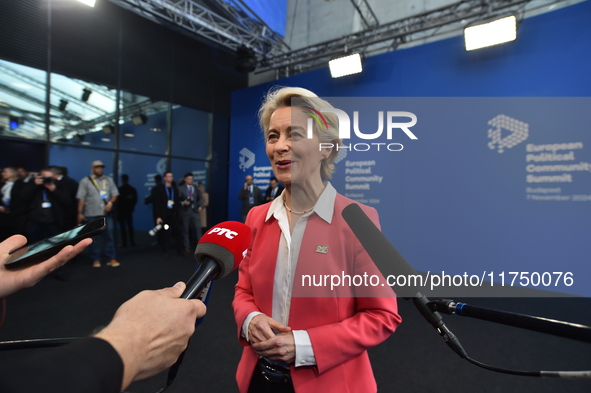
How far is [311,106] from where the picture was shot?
0.95m

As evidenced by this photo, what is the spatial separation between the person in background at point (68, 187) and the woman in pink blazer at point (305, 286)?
14.2 ft

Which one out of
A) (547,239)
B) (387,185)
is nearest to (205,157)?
(387,185)

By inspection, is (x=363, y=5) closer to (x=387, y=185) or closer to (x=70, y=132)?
(x=387, y=185)

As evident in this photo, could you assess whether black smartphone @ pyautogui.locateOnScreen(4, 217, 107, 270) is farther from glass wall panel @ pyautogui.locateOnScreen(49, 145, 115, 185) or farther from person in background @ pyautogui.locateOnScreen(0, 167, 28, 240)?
glass wall panel @ pyautogui.locateOnScreen(49, 145, 115, 185)

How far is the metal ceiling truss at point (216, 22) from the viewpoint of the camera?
5.00 meters

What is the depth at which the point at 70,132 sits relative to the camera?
510 centimetres

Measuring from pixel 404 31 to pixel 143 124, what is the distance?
529cm

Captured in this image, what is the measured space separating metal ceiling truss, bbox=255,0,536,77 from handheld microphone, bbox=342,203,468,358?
437 centimetres

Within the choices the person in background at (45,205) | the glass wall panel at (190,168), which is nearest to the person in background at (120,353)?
the person in background at (45,205)

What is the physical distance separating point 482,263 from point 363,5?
5240 millimetres

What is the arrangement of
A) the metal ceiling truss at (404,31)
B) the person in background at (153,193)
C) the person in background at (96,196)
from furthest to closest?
the person in background at (153,193) < the person in background at (96,196) < the metal ceiling truss at (404,31)

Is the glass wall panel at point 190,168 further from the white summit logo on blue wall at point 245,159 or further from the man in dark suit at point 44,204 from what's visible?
the man in dark suit at point 44,204

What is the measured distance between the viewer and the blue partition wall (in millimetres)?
3094

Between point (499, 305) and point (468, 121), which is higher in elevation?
point (468, 121)
